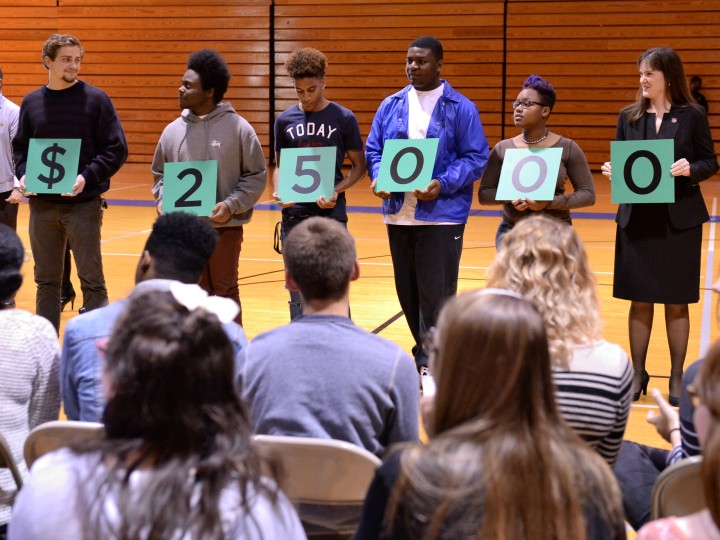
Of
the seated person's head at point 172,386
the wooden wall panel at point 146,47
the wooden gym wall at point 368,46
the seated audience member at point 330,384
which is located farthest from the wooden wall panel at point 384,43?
the seated person's head at point 172,386

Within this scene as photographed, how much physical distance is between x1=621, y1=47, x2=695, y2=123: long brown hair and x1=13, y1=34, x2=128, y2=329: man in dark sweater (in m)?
2.60

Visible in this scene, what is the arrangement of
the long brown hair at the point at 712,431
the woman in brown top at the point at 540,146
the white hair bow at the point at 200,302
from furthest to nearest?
the woman in brown top at the point at 540,146, the white hair bow at the point at 200,302, the long brown hair at the point at 712,431

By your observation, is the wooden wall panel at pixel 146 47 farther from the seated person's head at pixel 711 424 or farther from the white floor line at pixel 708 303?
the seated person's head at pixel 711 424

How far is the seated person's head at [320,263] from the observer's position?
94.0 inches

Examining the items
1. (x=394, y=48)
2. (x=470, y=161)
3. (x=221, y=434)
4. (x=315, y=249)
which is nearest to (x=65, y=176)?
(x=470, y=161)

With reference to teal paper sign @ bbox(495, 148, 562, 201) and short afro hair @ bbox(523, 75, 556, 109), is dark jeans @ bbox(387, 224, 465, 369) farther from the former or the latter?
short afro hair @ bbox(523, 75, 556, 109)

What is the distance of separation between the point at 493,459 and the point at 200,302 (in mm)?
584

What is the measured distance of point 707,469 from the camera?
1316 millimetres

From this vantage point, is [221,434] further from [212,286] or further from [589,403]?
[212,286]

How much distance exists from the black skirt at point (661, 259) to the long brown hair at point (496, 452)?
9.37ft

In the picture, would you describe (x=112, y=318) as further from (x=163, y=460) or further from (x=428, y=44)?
(x=428, y=44)

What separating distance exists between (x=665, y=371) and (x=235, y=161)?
2445 mm

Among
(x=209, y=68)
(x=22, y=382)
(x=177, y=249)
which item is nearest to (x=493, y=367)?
(x=22, y=382)

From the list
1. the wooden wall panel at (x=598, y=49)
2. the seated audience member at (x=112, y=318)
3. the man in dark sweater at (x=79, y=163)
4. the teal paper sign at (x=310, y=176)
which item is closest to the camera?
the seated audience member at (x=112, y=318)
